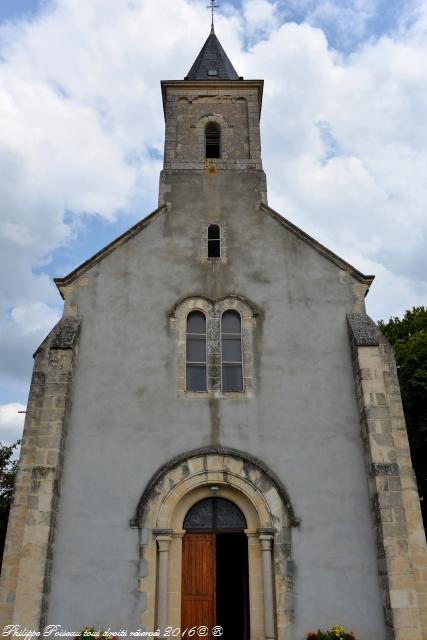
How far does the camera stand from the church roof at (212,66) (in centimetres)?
1828

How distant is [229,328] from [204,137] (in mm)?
6783

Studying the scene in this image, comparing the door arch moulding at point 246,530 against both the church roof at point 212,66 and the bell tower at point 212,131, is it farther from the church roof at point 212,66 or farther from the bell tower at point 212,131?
the church roof at point 212,66

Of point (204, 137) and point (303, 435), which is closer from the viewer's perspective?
point (303, 435)

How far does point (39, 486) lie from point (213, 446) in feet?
11.7

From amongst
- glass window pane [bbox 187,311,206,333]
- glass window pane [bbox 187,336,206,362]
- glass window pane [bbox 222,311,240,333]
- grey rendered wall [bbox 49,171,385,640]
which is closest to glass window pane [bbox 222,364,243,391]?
grey rendered wall [bbox 49,171,385,640]

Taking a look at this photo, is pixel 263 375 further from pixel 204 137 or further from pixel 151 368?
pixel 204 137

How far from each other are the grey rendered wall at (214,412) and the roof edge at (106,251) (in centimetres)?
16

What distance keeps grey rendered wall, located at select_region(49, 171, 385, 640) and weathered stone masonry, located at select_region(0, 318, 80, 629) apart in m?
0.41

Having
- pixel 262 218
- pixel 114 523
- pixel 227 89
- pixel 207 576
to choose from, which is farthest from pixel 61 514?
pixel 227 89

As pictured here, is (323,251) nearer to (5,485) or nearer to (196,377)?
(196,377)

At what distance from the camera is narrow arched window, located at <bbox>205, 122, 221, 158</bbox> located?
16.2 metres

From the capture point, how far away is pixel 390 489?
33.9ft

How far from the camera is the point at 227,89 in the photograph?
667 inches

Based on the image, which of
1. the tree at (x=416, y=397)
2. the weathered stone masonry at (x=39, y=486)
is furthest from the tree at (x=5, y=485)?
the tree at (x=416, y=397)
